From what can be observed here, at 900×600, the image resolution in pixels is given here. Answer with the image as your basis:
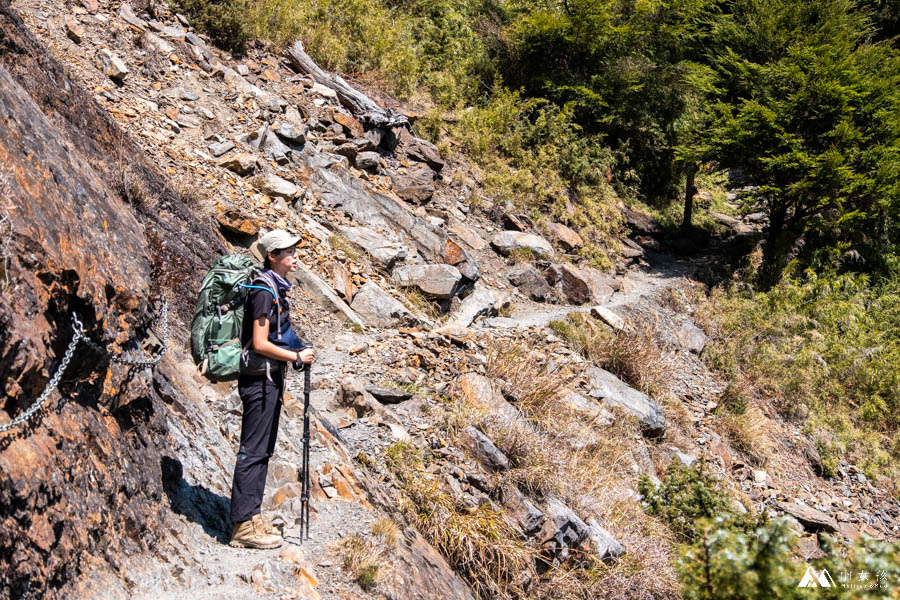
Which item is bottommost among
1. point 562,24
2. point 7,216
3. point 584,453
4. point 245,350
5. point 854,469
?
point 854,469

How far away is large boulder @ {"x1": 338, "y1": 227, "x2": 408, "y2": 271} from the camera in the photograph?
31.6 feet

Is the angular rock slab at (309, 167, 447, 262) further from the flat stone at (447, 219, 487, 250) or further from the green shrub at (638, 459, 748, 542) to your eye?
the green shrub at (638, 459, 748, 542)

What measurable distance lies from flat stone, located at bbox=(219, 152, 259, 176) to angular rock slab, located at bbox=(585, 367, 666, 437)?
5587 millimetres

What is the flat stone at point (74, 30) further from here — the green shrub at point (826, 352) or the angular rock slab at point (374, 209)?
the green shrub at point (826, 352)

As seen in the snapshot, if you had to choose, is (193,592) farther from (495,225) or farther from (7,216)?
(495,225)

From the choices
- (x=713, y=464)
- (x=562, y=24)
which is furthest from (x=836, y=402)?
(x=562, y=24)

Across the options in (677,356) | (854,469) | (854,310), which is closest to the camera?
(854,469)

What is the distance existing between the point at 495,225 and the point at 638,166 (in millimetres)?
7263

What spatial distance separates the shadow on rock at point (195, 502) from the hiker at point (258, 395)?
22cm

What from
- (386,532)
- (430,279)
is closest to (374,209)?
(430,279)

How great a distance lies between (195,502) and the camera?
3719 mm

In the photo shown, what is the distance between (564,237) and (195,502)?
11603mm

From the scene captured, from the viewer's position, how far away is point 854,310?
13297 millimetres

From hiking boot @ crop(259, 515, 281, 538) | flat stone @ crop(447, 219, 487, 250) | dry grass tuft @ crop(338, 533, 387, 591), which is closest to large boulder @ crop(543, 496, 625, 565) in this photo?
dry grass tuft @ crop(338, 533, 387, 591)
